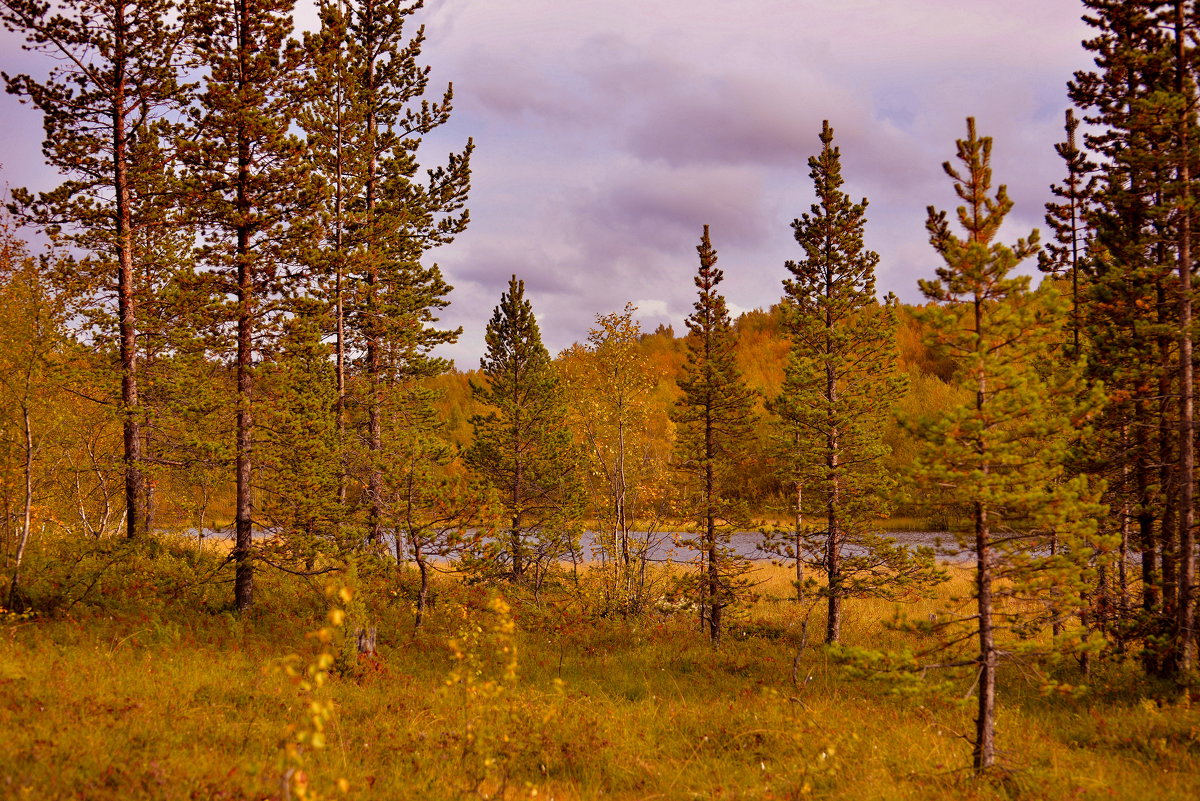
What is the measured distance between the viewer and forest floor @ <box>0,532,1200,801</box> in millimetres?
6939

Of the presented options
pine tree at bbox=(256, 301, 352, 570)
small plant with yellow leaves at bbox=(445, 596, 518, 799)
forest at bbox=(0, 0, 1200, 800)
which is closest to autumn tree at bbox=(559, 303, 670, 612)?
forest at bbox=(0, 0, 1200, 800)

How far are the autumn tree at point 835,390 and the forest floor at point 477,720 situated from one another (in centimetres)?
423

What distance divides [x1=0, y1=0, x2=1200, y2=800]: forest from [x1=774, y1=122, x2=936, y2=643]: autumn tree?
14 cm

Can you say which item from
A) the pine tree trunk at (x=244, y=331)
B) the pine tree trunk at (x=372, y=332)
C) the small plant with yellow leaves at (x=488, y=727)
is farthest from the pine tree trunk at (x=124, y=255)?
the small plant with yellow leaves at (x=488, y=727)

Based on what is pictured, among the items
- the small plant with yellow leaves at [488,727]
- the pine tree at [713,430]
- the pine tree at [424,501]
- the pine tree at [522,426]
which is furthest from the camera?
the pine tree at [522,426]

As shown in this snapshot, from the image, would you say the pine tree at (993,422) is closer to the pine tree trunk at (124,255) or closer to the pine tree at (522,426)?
the pine tree trunk at (124,255)

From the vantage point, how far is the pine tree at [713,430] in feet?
66.8

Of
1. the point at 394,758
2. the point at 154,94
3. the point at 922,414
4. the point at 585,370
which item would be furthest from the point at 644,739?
the point at 154,94

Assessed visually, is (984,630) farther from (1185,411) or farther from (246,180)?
(246,180)

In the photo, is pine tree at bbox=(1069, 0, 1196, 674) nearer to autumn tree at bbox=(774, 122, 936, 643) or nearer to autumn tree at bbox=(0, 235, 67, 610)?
autumn tree at bbox=(774, 122, 936, 643)

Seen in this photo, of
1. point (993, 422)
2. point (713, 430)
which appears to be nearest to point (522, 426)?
point (713, 430)

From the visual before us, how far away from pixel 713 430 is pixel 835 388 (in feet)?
13.5

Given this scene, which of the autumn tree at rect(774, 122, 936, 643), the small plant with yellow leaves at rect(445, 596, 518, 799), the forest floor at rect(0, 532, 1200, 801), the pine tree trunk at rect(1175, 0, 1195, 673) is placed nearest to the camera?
the small plant with yellow leaves at rect(445, 596, 518, 799)

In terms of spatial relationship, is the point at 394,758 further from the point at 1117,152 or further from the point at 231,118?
the point at 1117,152
